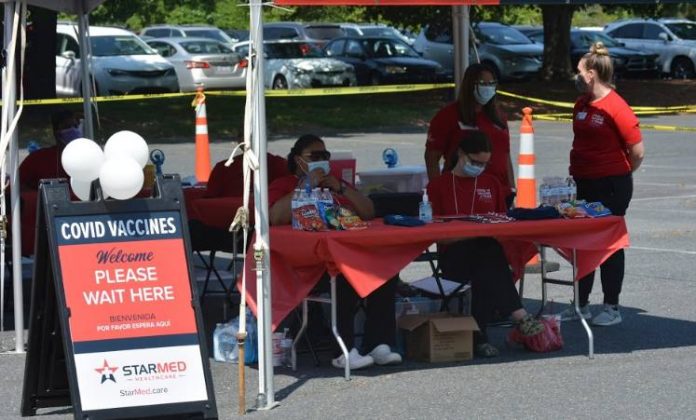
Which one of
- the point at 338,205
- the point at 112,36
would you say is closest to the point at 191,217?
the point at 338,205

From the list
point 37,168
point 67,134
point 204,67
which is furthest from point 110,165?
point 204,67

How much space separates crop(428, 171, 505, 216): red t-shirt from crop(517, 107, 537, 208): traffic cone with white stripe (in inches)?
118

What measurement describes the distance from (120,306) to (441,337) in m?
2.30

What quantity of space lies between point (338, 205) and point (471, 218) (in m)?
0.87

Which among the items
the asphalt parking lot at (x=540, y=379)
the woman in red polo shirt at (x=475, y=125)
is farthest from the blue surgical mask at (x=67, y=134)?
the woman in red polo shirt at (x=475, y=125)

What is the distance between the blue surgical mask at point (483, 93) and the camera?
9469 mm

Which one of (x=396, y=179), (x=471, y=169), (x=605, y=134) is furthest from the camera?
(x=396, y=179)

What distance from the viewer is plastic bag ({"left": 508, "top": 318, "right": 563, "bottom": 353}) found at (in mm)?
8461

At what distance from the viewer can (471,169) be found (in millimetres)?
8602

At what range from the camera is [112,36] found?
31.2 meters

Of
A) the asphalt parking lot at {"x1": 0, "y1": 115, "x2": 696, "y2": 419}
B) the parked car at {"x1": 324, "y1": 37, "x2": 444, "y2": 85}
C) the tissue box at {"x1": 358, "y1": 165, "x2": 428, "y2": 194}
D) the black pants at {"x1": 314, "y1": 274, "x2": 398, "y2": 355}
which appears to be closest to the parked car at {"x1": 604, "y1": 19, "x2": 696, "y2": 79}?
the parked car at {"x1": 324, "y1": 37, "x2": 444, "y2": 85}

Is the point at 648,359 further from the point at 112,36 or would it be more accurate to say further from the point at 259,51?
the point at 112,36

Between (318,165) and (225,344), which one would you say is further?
(225,344)

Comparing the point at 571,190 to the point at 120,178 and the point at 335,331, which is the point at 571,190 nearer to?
the point at 335,331
